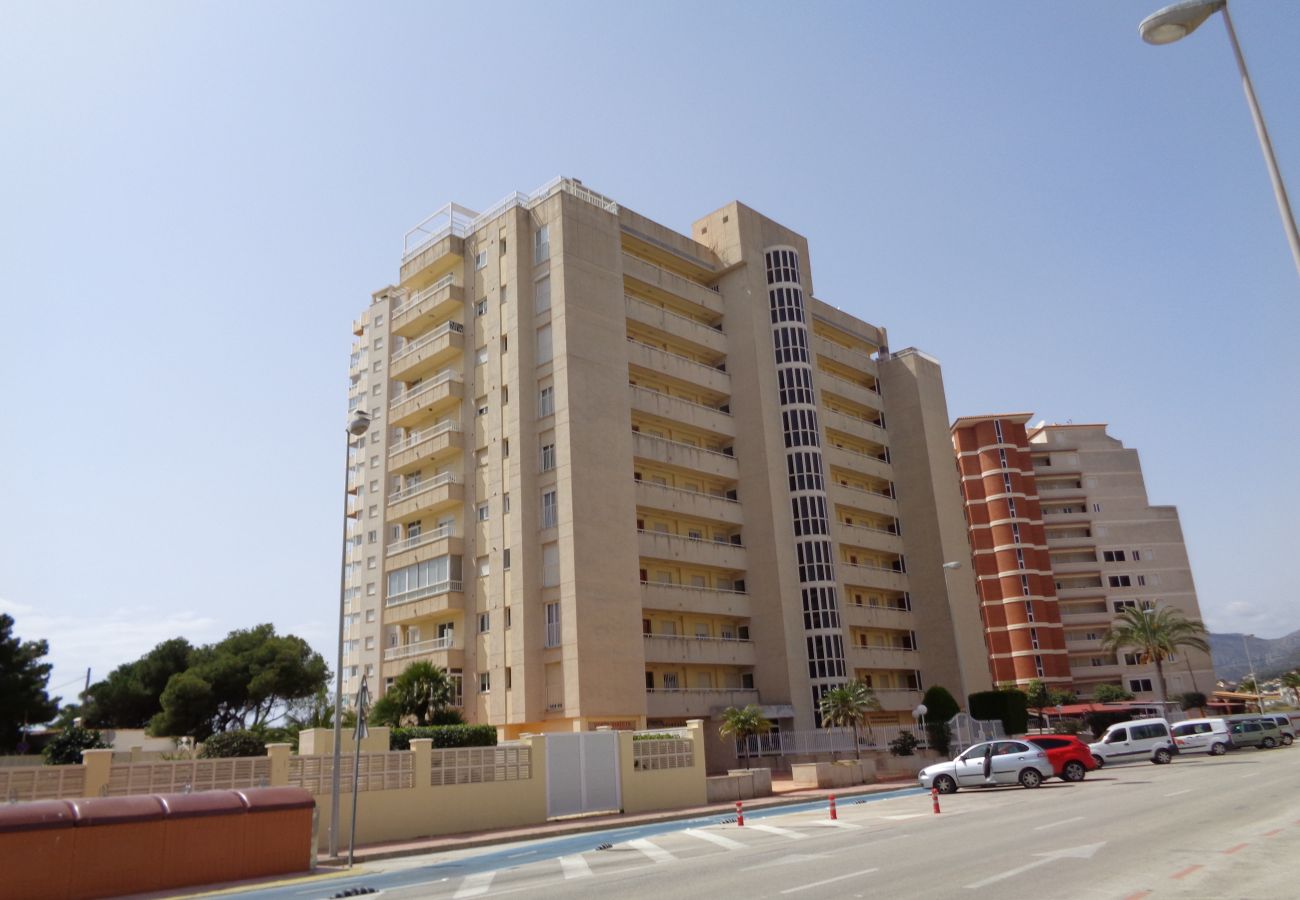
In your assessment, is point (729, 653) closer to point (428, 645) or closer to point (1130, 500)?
point (428, 645)

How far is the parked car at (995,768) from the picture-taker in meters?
29.2

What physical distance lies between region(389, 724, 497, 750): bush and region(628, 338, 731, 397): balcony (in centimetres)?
2129

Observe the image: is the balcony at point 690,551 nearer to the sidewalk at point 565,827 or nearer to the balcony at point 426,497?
the balcony at point 426,497

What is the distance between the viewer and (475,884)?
15398 millimetres

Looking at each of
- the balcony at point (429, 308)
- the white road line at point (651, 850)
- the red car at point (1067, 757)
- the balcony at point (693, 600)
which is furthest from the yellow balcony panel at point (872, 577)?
the white road line at point (651, 850)

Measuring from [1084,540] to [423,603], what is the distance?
7454cm

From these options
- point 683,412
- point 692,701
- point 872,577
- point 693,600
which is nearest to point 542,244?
point 683,412

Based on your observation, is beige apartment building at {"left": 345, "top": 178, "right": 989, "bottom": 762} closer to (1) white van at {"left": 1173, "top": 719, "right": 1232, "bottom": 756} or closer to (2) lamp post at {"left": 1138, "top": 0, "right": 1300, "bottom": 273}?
(1) white van at {"left": 1173, "top": 719, "right": 1232, "bottom": 756}

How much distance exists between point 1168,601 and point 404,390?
264 feet

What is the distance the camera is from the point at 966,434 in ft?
306

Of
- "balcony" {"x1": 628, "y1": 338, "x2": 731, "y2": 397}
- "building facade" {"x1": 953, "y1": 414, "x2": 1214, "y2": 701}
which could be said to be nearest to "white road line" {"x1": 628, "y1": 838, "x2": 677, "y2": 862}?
"balcony" {"x1": 628, "y1": 338, "x2": 731, "y2": 397}

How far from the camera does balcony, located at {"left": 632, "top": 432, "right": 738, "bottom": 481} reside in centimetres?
4750

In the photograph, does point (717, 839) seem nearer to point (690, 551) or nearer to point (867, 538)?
point (690, 551)

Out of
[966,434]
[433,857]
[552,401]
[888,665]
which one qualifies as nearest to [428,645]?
[552,401]
